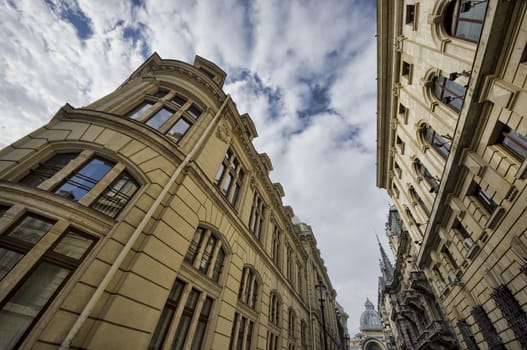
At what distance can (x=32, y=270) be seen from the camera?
446cm

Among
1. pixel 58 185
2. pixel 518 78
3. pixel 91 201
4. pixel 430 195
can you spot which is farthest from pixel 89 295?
pixel 430 195

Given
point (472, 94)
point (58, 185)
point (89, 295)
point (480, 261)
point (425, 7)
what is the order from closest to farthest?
point (89, 295) < point (58, 185) < point (472, 94) < point (480, 261) < point (425, 7)

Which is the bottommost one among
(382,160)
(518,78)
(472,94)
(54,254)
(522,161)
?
(54,254)

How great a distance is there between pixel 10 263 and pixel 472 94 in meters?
14.6

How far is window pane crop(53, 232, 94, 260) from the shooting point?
5.05 meters

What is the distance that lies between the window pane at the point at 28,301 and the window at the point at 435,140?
1681 cm

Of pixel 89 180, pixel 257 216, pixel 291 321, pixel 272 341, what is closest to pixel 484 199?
pixel 257 216

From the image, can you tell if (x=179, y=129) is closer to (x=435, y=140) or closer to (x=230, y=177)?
(x=230, y=177)

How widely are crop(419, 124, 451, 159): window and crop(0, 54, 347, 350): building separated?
39.5 ft

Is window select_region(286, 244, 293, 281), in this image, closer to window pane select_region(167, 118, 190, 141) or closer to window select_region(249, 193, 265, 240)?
window select_region(249, 193, 265, 240)

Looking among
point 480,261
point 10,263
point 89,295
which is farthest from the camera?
point 480,261

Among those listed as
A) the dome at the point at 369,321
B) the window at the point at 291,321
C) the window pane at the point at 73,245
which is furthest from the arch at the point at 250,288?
the dome at the point at 369,321

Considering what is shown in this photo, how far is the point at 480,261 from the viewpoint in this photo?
977 cm

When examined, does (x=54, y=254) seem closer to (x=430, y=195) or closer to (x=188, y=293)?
(x=188, y=293)
